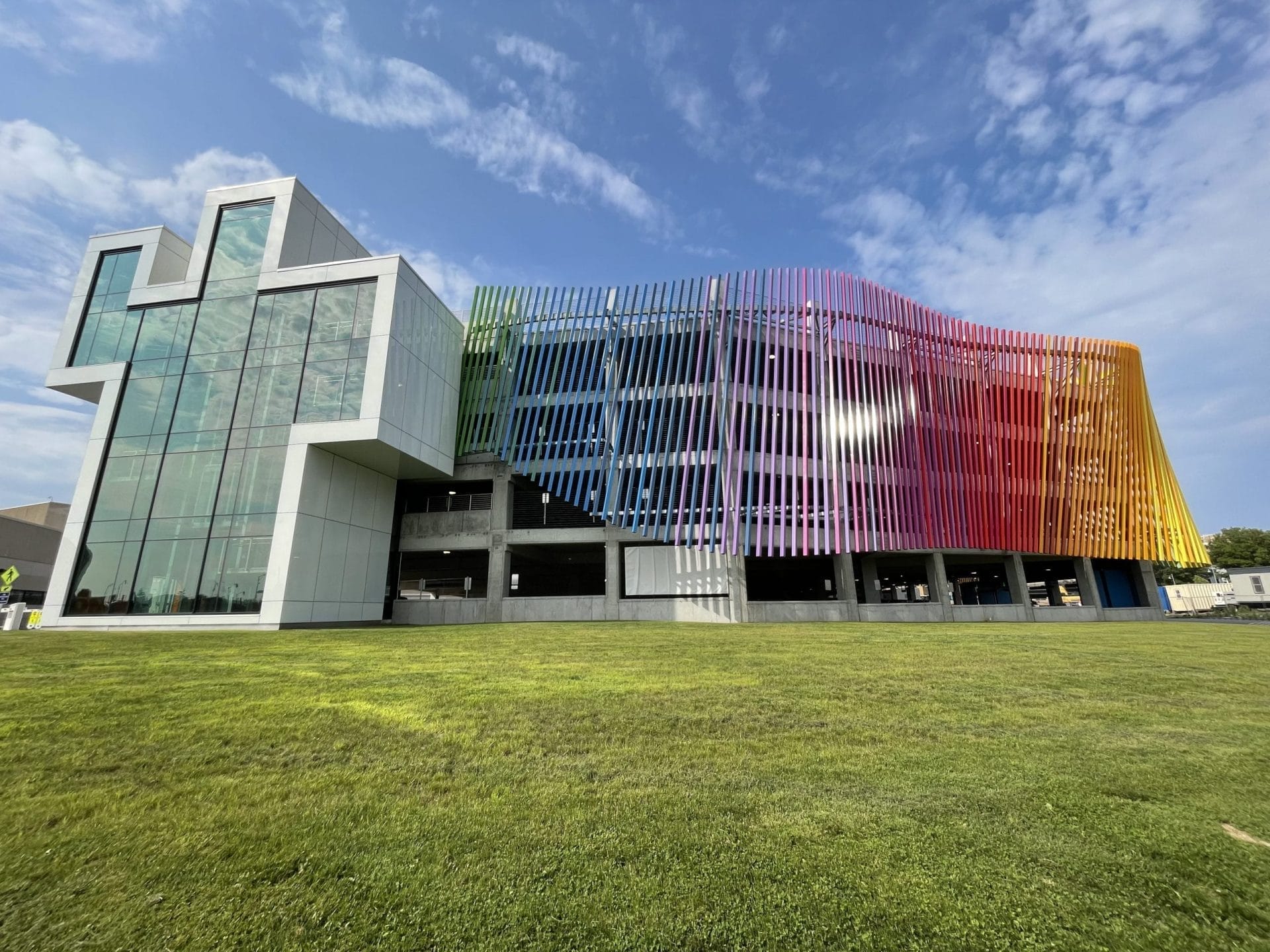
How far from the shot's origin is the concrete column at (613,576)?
1168 inches

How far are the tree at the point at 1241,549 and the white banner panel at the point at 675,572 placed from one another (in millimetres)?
74919

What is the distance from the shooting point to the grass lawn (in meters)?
3.04

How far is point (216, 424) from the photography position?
2433 cm

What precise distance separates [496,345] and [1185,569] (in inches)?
3840

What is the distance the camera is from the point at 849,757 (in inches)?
227

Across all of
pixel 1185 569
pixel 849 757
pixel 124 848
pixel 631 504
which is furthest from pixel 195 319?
pixel 1185 569

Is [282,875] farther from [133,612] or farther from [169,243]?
[169,243]

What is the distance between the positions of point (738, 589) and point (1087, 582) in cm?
2670

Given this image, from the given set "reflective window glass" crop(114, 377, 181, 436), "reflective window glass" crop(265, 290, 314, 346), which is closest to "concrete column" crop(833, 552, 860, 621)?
"reflective window glass" crop(265, 290, 314, 346)

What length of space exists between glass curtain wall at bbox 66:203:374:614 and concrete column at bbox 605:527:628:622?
46.7ft

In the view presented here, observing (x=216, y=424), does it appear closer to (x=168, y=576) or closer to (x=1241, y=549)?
(x=168, y=576)

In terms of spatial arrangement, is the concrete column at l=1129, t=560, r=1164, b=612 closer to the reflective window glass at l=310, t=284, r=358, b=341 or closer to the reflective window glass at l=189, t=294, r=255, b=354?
the reflective window glass at l=310, t=284, r=358, b=341

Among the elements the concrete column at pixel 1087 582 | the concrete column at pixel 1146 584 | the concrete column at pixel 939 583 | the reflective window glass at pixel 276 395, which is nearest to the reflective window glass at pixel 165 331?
the reflective window glass at pixel 276 395

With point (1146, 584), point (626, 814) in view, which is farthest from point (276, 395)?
point (1146, 584)
